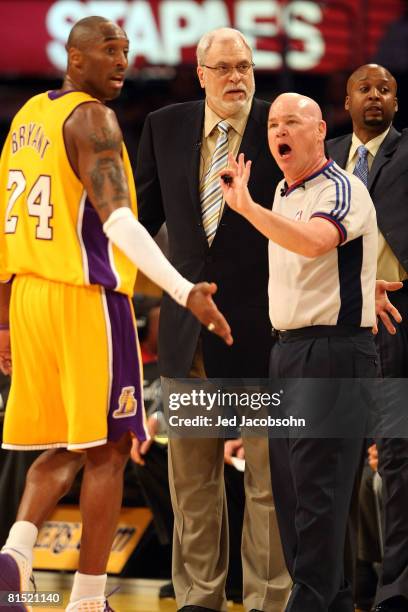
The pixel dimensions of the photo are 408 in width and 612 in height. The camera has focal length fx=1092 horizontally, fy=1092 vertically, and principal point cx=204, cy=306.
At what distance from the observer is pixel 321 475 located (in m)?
3.72

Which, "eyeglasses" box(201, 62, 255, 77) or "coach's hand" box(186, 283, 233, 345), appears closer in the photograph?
"coach's hand" box(186, 283, 233, 345)

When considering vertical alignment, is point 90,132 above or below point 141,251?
above

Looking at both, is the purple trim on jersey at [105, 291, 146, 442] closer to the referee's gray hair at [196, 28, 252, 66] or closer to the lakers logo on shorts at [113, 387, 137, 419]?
the lakers logo on shorts at [113, 387, 137, 419]

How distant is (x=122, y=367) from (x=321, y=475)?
77 centimetres

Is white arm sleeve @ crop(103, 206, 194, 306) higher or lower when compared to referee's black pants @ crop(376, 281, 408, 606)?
higher

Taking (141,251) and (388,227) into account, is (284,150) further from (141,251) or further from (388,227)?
(388,227)

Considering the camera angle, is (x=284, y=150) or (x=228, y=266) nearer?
(x=284, y=150)

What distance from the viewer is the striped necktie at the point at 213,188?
14.3 ft

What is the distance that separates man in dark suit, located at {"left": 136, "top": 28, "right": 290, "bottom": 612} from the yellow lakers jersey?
0.62m

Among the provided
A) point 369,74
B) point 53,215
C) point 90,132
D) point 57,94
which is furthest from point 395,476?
point 57,94

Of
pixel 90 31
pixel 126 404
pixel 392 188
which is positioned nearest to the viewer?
pixel 126 404

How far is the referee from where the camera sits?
370 centimetres
